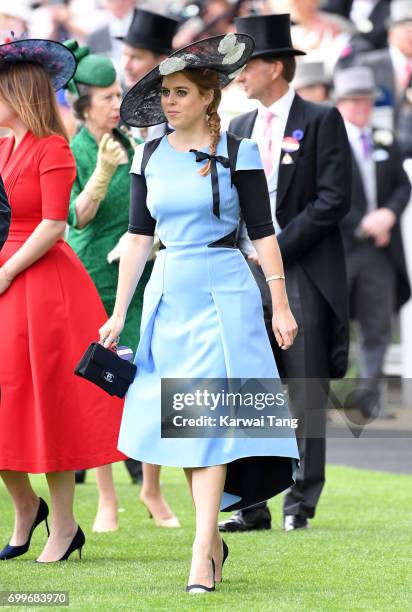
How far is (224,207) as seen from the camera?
6012 millimetres

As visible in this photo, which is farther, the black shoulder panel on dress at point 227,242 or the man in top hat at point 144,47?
the man in top hat at point 144,47

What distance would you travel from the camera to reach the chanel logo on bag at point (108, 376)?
591 cm

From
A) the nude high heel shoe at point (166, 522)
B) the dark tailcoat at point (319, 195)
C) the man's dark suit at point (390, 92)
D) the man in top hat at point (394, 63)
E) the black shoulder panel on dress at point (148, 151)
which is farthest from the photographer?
the man in top hat at point (394, 63)

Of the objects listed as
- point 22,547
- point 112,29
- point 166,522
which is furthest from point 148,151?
point 112,29

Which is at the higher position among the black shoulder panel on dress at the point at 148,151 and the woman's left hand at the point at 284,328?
the black shoulder panel on dress at the point at 148,151

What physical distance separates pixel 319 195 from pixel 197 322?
2.10 meters

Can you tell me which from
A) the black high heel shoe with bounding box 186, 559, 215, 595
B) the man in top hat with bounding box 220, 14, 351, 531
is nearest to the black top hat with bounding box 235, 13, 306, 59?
the man in top hat with bounding box 220, 14, 351, 531

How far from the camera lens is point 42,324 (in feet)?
22.0

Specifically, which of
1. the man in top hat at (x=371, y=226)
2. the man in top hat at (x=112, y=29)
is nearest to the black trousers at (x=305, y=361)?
the man in top hat at (x=371, y=226)

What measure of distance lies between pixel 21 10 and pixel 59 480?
22.6 feet

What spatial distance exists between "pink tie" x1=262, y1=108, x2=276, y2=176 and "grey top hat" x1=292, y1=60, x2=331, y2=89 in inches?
185

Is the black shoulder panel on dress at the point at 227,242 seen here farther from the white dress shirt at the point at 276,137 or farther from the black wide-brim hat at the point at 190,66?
the white dress shirt at the point at 276,137

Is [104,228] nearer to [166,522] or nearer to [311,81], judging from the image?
[166,522]

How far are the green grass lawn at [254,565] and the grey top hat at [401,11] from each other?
6.23 metres
